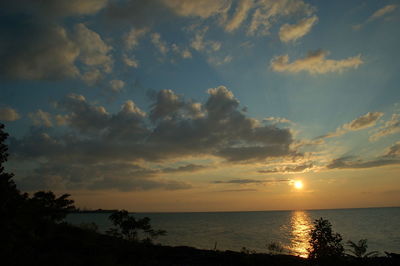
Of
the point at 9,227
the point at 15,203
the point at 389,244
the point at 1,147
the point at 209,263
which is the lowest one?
the point at 389,244

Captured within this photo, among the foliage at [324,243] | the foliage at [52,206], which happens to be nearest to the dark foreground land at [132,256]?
the foliage at [324,243]

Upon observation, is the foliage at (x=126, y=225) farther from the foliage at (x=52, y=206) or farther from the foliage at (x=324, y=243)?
the foliage at (x=324, y=243)

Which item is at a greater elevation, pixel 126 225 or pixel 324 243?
pixel 324 243

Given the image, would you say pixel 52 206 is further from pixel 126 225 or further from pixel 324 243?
pixel 324 243

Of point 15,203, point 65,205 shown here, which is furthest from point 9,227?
point 65,205

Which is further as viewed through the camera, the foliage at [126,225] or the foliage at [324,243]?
the foliage at [126,225]

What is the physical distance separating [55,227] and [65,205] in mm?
5499

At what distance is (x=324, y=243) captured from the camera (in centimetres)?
2041

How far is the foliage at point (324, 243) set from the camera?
20047 mm

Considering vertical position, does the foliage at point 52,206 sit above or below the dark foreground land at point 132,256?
above

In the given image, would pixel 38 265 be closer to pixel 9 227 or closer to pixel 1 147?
pixel 9 227

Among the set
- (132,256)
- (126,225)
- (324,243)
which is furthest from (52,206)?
(324,243)

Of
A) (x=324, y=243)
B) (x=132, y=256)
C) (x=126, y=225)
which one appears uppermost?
(x=324, y=243)

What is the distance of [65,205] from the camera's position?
44.4 meters
